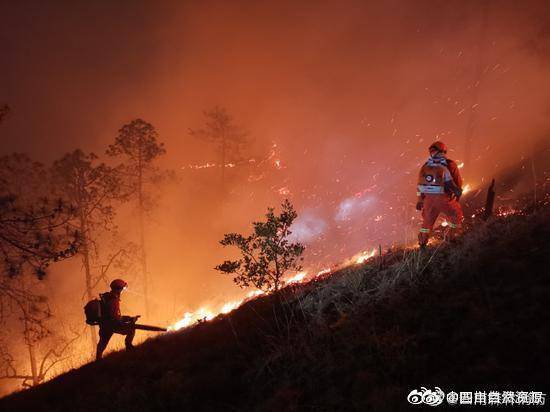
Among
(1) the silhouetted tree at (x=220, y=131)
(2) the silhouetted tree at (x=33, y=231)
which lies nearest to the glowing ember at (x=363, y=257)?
(2) the silhouetted tree at (x=33, y=231)

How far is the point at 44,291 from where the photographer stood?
33.5 m

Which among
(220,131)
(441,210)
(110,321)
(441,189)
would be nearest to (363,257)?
(441,210)

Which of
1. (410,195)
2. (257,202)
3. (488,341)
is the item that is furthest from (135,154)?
(488,341)

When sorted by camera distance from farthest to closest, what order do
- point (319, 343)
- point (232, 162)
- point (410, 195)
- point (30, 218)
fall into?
point (232, 162), point (410, 195), point (30, 218), point (319, 343)

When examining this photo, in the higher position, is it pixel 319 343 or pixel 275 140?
pixel 275 140

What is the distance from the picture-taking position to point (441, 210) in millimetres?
8047

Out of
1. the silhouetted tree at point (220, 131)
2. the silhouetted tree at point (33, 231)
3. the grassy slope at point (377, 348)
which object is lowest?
the grassy slope at point (377, 348)

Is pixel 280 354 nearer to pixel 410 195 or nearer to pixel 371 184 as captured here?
pixel 410 195

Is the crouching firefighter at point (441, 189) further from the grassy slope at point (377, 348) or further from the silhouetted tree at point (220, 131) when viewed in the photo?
the silhouetted tree at point (220, 131)

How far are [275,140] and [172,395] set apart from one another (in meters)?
51.8

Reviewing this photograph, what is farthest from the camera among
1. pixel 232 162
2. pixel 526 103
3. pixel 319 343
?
pixel 232 162

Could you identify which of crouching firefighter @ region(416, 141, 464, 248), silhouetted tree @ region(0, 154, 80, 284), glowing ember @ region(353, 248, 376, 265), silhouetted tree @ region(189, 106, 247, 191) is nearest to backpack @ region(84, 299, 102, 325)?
silhouetted tree @ region(0, 154, 80, 284)

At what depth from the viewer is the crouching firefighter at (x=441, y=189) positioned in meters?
7.86

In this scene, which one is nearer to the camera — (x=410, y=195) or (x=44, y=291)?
(x=410, y=195)
